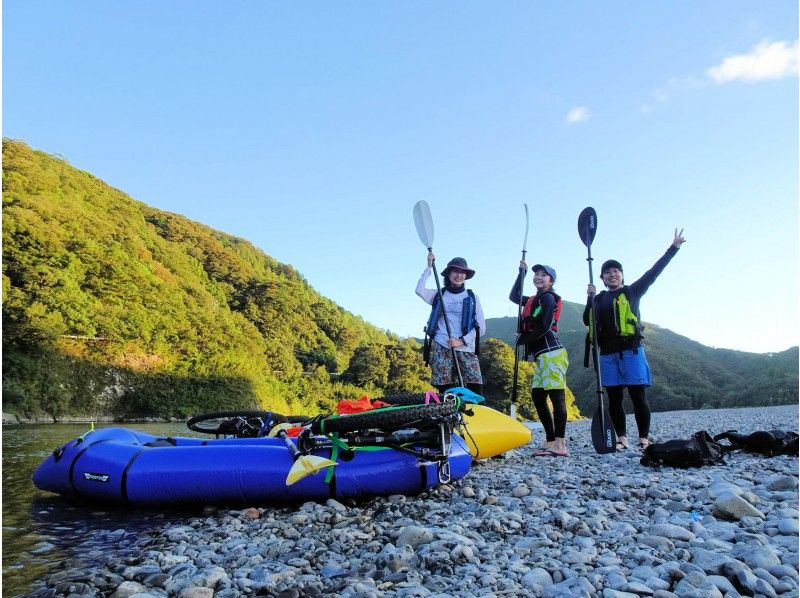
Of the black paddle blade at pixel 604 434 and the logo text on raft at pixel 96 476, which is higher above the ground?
the black paddle blade at pixel 604 434

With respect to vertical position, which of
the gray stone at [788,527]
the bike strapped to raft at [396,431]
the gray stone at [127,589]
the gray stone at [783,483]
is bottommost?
the gray stone at [127,589]

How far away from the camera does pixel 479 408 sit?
18.6 feet

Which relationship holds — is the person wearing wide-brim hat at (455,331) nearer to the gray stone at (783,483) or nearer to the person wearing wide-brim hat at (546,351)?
the person wearing wide-brim hat at (546,351)

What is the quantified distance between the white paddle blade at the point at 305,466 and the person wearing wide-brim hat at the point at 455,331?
2.38m

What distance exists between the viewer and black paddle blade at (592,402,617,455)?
574cm

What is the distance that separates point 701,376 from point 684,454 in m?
56.0

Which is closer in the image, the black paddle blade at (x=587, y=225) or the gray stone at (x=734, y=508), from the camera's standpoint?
the gray stone at (x=734, y=508)

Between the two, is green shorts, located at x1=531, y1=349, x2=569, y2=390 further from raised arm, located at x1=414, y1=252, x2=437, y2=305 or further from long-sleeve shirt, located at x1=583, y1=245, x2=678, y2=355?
raised arm, located at x1=414, y1=252, x2=437, y2=305

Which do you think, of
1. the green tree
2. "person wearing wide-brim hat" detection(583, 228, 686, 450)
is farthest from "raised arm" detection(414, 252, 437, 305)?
the green tree

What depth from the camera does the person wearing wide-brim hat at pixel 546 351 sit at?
556 cm

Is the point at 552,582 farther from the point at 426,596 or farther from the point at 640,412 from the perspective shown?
the point at 640,412

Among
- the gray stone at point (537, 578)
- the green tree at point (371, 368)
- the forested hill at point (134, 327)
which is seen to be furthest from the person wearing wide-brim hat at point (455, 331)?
the green tree at point (371, 368)

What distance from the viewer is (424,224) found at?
7.57 m

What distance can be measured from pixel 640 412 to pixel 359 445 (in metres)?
3.34
